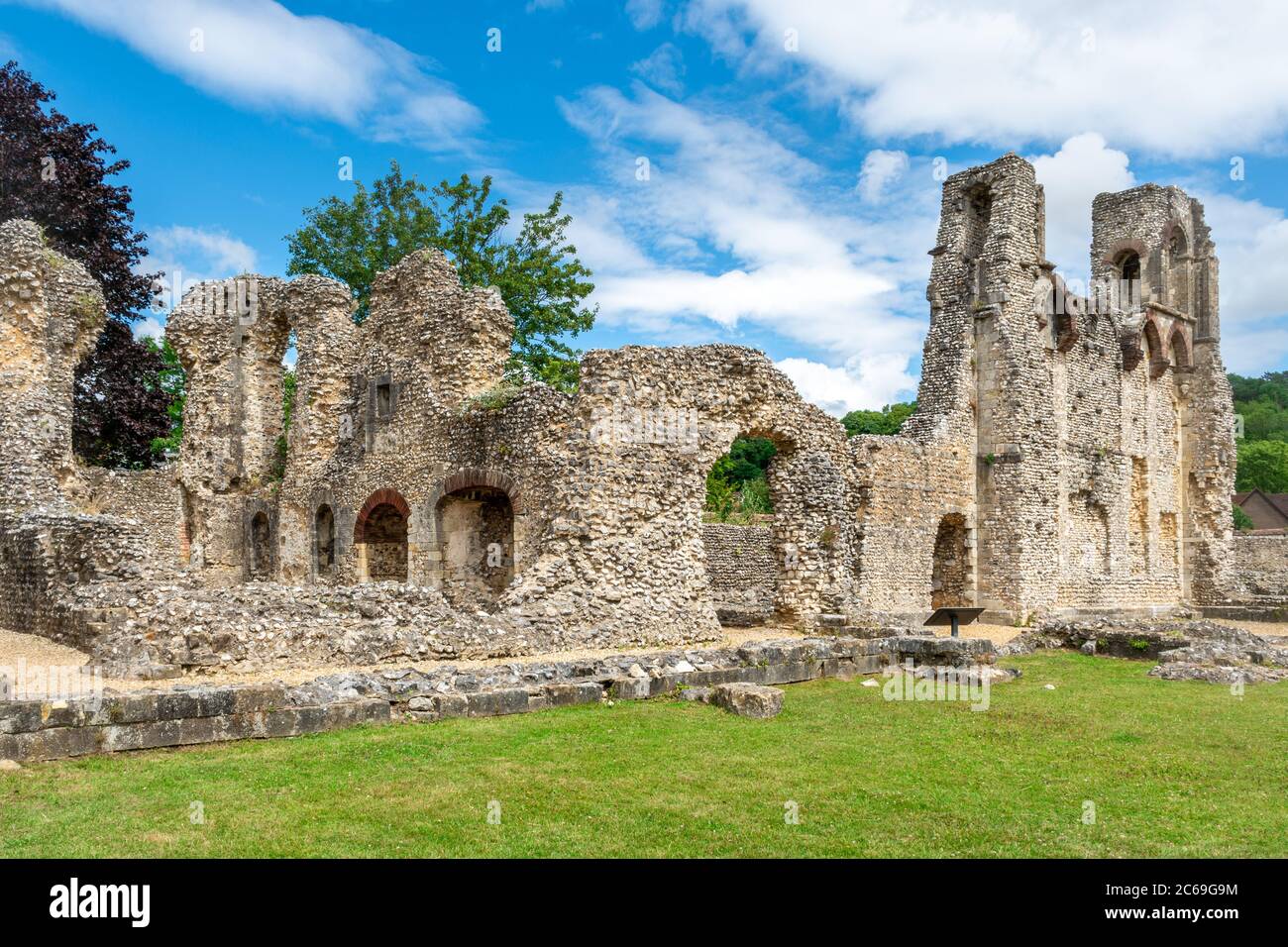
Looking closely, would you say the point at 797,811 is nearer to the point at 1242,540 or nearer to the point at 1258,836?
the point at 1258,836

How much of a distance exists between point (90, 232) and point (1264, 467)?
6378cm

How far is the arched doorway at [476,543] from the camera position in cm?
1986

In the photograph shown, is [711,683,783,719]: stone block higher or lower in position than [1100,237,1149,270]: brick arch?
lower

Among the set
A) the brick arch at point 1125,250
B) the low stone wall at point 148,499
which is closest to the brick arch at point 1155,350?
the brick arch at point 1125,250

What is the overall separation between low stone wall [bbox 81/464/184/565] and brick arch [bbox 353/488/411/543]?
17.0 feet

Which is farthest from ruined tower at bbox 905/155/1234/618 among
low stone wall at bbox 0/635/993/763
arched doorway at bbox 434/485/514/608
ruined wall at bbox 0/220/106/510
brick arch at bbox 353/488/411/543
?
ruined wall at bbox 0/220/106/510

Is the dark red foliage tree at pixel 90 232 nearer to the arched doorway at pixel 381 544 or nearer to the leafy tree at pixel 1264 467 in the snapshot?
the arched doorway at pixel 381 544

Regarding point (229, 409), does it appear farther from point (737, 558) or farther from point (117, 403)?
point (737, 558)

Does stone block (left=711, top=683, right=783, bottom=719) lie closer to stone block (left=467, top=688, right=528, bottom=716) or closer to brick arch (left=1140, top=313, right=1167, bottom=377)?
stone block (left=467, top=688, right=528, bottom=716)

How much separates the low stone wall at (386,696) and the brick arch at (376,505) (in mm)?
9446

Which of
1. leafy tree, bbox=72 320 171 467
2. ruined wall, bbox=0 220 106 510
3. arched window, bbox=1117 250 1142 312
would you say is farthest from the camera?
arched window, bbox=1117 250 1142 312

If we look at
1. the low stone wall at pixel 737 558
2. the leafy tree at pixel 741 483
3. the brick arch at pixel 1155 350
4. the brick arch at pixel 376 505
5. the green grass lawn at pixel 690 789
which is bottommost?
the green grass lawn at pixel 690 789

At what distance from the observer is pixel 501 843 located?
6016mm

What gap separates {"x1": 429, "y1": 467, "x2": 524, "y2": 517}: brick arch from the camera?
17.4 m
